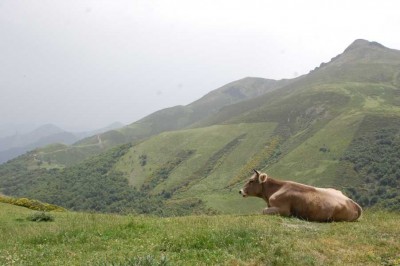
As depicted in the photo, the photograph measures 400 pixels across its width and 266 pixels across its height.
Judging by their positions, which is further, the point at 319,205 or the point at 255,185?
the point at 255,185

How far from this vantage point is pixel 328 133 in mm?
174625

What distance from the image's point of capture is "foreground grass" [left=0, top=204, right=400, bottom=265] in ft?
30.5

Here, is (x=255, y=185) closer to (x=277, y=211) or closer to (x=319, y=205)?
(x=277, y=211)

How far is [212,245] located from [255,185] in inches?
385

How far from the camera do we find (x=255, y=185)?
20.1 m

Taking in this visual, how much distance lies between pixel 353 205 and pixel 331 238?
603 centimetres

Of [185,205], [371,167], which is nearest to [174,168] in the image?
[185,205]

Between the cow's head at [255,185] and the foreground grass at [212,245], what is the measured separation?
16.8ft

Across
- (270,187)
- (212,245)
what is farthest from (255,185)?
(212,245)

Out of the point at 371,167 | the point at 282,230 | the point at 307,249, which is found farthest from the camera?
the point at 371,167

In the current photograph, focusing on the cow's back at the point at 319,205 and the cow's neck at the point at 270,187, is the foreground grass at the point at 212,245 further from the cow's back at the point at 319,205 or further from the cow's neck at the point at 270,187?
the cow's neck at the point at 270,187

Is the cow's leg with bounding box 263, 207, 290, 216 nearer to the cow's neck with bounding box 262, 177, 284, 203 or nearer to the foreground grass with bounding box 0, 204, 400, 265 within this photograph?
the cow's neck with bounding box 262, 177, 284, 203

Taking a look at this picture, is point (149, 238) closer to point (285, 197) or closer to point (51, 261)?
point (51, 261)

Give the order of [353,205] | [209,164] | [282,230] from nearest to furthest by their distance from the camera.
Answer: [282,230], [353,205], [209,164]
